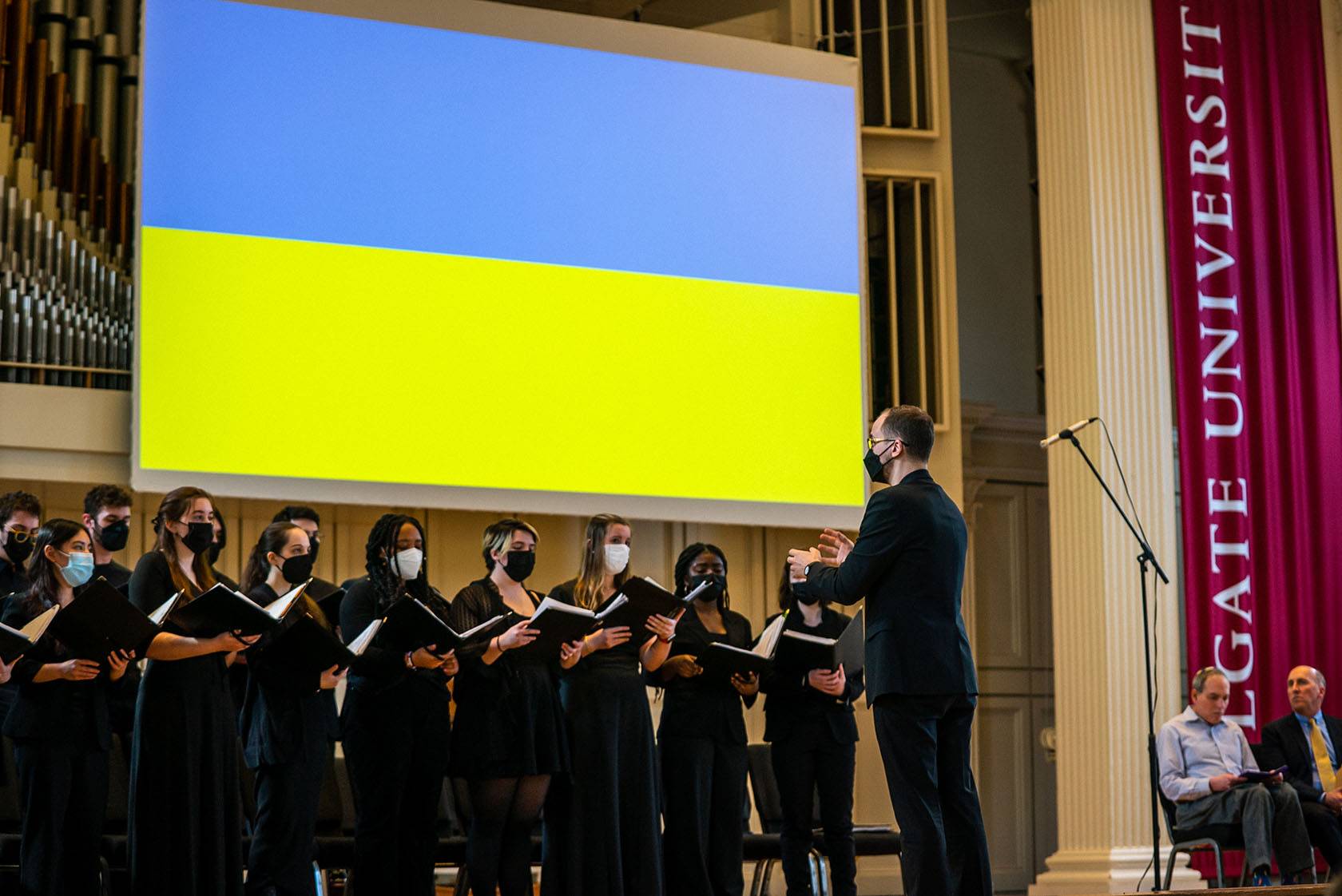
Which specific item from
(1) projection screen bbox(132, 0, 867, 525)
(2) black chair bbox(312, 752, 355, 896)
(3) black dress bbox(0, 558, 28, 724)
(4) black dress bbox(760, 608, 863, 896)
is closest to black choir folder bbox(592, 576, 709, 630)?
(4) black dress bbox(760, 608, 863, 896)

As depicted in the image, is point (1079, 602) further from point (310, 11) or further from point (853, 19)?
point (310, 11)

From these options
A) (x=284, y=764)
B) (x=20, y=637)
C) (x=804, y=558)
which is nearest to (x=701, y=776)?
(x=284, y=764)

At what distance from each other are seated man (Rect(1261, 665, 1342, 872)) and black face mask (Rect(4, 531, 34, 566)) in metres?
4.58

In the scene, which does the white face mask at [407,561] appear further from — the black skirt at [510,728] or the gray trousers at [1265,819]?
the gray trousers at [1265,819]

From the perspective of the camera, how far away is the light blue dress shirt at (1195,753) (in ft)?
20.9

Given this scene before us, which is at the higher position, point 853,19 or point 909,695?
point 853,19

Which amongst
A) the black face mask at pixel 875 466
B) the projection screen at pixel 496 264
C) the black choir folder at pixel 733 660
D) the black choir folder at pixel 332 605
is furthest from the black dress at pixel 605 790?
the projection screen at pixel 496 264

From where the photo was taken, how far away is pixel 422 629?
14.0 feet

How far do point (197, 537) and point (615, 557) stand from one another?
122 centimetres

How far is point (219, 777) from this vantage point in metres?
4.13

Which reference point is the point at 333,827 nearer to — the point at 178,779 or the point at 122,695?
the point at 122,695

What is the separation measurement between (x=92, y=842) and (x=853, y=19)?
510cm

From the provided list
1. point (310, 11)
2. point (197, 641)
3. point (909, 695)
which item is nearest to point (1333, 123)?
point (310, 11)

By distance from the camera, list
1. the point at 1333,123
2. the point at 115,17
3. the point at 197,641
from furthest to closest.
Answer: the point at 1333,123 < the point at 115,17 < the point at 197,641
